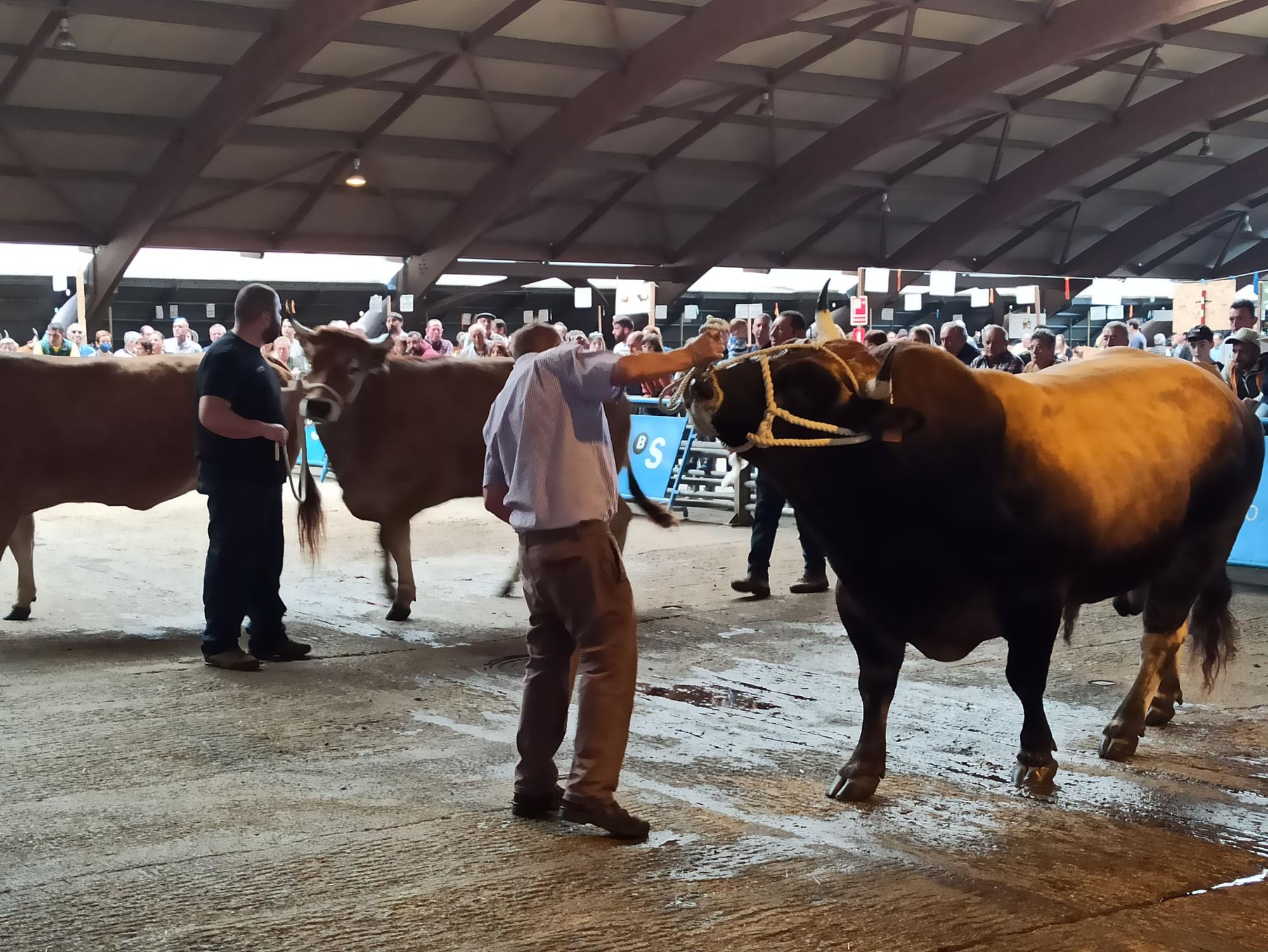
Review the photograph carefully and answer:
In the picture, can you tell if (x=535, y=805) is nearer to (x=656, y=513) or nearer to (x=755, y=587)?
(x=656, y=513)

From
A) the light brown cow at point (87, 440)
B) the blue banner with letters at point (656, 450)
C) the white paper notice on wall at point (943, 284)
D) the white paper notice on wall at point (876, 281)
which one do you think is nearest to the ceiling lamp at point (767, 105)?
the white paper notice on wall at point (943, 284)

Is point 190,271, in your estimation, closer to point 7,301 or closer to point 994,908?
point 7,301

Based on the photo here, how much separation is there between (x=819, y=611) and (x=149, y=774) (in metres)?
4.46

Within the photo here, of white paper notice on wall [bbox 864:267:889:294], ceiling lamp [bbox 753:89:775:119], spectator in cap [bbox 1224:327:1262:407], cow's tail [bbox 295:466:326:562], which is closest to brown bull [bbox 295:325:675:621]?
cow's tail [bbox 295:466:326:562]

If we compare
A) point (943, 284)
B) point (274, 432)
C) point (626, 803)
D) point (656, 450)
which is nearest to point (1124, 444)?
point (626, 803)

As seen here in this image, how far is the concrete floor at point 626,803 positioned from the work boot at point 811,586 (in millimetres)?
1174

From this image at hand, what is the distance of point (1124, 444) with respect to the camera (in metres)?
4.86

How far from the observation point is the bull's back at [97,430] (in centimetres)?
754

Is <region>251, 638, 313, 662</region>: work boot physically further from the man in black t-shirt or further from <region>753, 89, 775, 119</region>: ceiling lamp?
<region>753, 89, 775, 119</region>: ceiling lamp

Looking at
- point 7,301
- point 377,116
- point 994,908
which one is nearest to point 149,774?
point 994,908

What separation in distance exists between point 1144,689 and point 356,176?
60.7 feet

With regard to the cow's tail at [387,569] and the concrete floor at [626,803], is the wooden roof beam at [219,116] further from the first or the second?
the concrete floor at [626,803]

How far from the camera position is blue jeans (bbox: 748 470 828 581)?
880 centimetres

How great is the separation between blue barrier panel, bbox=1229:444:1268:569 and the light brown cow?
615 cm
